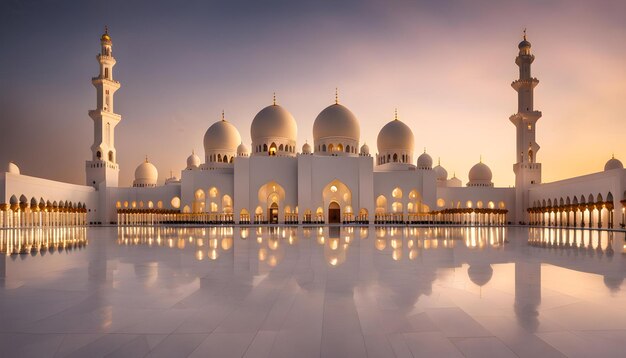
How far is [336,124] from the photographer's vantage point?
116 ft

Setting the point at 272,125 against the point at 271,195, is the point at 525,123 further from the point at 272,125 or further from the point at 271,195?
the point at 271,195

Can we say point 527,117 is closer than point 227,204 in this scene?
Yes

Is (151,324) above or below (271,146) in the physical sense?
below

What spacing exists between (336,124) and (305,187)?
620 cm

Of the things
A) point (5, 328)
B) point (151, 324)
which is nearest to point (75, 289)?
point (5, 328)

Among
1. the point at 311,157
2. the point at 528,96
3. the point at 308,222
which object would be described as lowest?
the point at 308,222

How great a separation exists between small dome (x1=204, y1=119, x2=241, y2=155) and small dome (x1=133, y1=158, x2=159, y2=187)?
30.7ft

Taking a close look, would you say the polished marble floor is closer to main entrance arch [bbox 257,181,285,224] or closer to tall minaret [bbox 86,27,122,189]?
main entrance arch [bbox 257,181,285,224]

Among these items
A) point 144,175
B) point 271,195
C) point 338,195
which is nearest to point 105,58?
point 144,175

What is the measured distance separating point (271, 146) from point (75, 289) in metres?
31.2

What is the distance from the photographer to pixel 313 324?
348 cm

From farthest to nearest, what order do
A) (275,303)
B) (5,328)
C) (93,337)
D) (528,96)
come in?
(528,96) < (275,303) < (5,328) < (93,337)

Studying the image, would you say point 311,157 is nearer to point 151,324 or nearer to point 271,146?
point 271,146

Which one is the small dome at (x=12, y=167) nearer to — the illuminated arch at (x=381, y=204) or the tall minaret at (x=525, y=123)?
the illuminated arch at (x=381, y=204)
